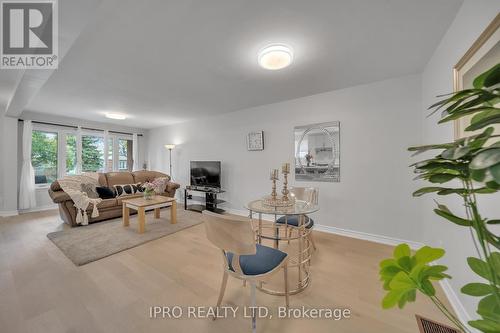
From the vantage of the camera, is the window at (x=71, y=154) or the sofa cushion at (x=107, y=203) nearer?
the sofa cushion at (x=107, y=203)

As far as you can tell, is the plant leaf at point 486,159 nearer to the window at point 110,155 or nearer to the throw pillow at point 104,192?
the throw pillow at point 104,192

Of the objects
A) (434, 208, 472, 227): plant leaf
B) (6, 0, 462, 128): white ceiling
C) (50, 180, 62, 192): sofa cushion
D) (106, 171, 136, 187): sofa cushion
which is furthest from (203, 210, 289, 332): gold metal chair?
(106, 171, 136, 187): sofa cushion

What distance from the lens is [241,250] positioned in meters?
1.29

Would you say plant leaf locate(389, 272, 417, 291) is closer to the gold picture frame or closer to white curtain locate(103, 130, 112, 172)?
the gold picture frame

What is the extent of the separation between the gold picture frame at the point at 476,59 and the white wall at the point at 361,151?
3.95 ft

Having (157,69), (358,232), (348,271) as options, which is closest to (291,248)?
(348,271)

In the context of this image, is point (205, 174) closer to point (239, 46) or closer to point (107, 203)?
point (107, 203)

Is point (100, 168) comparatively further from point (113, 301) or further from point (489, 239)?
point (489, 239)

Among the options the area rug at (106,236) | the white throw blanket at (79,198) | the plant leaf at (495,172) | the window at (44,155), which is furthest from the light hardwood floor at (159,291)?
the window at (44,155)

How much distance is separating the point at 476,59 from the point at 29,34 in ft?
12.1

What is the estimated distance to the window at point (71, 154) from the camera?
5.17 metres

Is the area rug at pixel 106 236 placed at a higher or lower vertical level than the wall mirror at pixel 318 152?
lower

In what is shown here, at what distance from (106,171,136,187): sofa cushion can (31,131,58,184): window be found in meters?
1.63

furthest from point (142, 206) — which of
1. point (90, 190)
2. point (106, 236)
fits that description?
point (90, 190)
